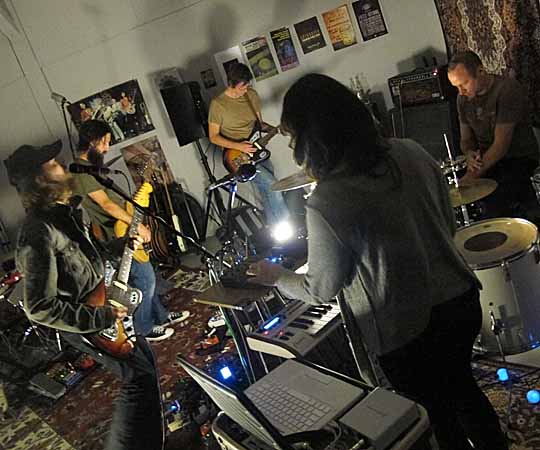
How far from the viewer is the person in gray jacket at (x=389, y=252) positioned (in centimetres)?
143

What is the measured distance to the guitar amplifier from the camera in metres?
4.40

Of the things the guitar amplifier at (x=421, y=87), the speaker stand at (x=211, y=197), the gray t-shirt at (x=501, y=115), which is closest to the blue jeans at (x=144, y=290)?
the speaker stand at (x=211, y=197)

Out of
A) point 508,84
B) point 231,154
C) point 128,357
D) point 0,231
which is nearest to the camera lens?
point 128,357

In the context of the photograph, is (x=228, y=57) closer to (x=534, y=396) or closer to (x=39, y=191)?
(x=39, y=191)

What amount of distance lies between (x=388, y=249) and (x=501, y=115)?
211 centimetres

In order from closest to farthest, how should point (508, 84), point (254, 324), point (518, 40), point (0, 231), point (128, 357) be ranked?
point (128, 357), point (254, 324), point (508, 84), point (518, 40), point (0, 231)

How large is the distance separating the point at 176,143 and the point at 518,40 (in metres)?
3.53

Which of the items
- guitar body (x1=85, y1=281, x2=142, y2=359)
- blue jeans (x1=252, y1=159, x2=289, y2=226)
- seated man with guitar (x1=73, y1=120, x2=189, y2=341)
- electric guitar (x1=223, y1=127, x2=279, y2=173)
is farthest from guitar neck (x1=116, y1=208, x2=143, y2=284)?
blue jeans (x1=252, y1=159, x2=289, y2=226)

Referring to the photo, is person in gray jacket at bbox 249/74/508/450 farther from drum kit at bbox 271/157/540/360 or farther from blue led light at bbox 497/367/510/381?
blue led light at bbox 497/367/510/381

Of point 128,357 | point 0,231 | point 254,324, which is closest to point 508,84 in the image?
point 254,324

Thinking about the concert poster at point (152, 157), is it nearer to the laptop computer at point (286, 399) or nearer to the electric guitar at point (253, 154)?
the electric guitar at point (253, 154)

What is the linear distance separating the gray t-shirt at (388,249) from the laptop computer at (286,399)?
0.64 feet

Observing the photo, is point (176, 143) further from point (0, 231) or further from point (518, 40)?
point (518, 40)

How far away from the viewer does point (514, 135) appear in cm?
326
